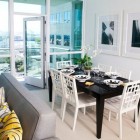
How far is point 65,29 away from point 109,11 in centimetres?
141

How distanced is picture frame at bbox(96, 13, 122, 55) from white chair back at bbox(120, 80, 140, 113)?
6.72 ft

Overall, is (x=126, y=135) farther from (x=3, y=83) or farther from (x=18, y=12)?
(x=18, y=12)

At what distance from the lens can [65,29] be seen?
596 cm

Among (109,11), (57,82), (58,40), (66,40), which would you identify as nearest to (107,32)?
(109,11)

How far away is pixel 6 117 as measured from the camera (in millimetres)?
1790

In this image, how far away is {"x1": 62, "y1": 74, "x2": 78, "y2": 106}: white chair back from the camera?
3.19 meters

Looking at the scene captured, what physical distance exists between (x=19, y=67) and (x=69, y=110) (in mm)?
2579

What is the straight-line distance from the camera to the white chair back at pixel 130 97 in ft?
9.53

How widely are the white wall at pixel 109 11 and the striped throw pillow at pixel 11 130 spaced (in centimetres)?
353

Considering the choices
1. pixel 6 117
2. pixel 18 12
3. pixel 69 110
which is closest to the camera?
pixel 6 117

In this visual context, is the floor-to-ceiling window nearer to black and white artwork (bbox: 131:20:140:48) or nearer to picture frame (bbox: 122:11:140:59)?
picture frame (bbox: 122:11:140:59)

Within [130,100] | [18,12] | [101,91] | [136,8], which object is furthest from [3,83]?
[136,8]

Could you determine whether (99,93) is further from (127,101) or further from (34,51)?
(34,51)

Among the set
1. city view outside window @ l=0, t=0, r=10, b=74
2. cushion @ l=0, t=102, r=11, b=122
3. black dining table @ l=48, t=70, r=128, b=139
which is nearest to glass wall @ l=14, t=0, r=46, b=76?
city view outside window @ l=0, t=0, r=10, b=74
